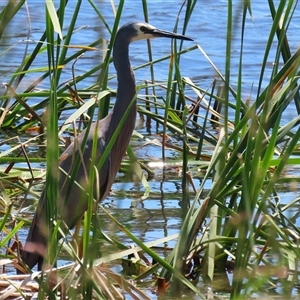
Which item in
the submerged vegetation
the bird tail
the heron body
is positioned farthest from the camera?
the heron body

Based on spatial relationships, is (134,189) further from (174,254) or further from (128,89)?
(174,254)

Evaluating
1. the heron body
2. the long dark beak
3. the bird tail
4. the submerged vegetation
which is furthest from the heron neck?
the bird tail

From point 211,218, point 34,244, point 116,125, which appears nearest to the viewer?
point 211,218

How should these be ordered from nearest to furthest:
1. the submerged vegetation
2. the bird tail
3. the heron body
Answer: the submerged vegetation < the bird tail < the heron body

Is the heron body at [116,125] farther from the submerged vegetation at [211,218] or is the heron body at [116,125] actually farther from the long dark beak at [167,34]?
the submerged vegetation at [211,218]

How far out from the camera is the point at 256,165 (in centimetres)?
246

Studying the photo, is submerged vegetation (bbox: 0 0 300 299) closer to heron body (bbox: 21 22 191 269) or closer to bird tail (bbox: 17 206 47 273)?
bird tail (bbox: 17 206 47 273)

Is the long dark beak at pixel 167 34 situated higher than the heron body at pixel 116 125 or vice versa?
the long dark beak at pixel 167 34

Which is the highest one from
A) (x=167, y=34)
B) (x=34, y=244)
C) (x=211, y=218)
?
(x=167, y=34)

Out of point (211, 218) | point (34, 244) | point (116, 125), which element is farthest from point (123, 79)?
point (211, 218)

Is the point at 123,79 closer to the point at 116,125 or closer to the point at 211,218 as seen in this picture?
the point at 116,125

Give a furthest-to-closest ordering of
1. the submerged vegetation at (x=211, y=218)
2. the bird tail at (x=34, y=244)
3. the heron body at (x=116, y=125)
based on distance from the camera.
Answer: the heron body at (x=116, y=125), the bird tail at (x=34, y=244), the submerged vegetation at (x=211, y=218)

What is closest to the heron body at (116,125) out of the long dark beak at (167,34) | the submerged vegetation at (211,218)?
the long dark beak at (167,34)

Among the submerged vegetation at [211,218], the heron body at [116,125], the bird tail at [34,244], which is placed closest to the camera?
the submerged vegetation at [211,218]
